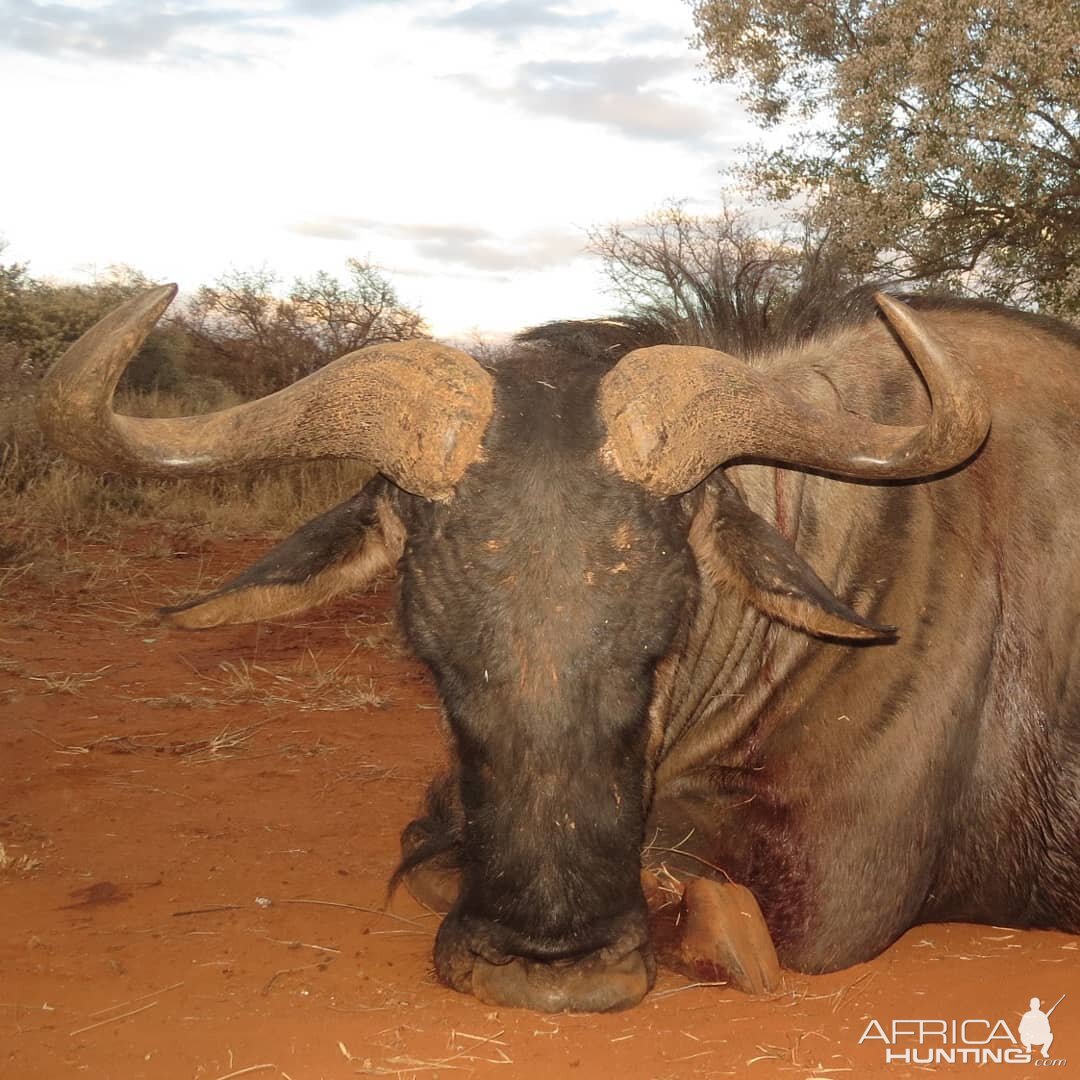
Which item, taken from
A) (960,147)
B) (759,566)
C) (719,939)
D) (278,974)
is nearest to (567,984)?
(719,939)

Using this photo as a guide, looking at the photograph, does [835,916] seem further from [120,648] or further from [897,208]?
[897,208]

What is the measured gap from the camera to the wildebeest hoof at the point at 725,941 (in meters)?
3.45

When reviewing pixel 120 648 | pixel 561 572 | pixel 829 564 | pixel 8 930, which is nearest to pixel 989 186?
pixel 829 564

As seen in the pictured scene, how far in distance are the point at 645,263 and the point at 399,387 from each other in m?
1.94

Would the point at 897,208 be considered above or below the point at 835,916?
above

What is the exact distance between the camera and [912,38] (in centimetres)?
979

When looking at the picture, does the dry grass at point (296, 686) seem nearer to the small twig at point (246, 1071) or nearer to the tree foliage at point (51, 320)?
the small twig at point (246, 1071)

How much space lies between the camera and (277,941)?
381 centimetres

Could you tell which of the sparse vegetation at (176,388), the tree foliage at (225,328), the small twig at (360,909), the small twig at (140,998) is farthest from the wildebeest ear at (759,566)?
the tree foliage at (225,328)

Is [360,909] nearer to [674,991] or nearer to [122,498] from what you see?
[674,991]

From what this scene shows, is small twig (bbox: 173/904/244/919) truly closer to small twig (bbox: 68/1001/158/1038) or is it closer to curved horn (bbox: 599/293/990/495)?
small twig (bbox: 68/1001/158/1038)

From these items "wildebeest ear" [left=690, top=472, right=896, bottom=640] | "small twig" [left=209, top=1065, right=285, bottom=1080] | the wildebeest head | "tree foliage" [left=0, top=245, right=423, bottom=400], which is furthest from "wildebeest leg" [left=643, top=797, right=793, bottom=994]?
"tree foliage" [left=0, top=245, right=423, bottom=400]

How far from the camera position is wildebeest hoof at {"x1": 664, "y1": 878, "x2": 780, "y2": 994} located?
3445mm

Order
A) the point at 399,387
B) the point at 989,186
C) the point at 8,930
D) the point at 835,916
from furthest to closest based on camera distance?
the point at 989,186, the point at 8,930, the point at 835,916, the point at 399,387
